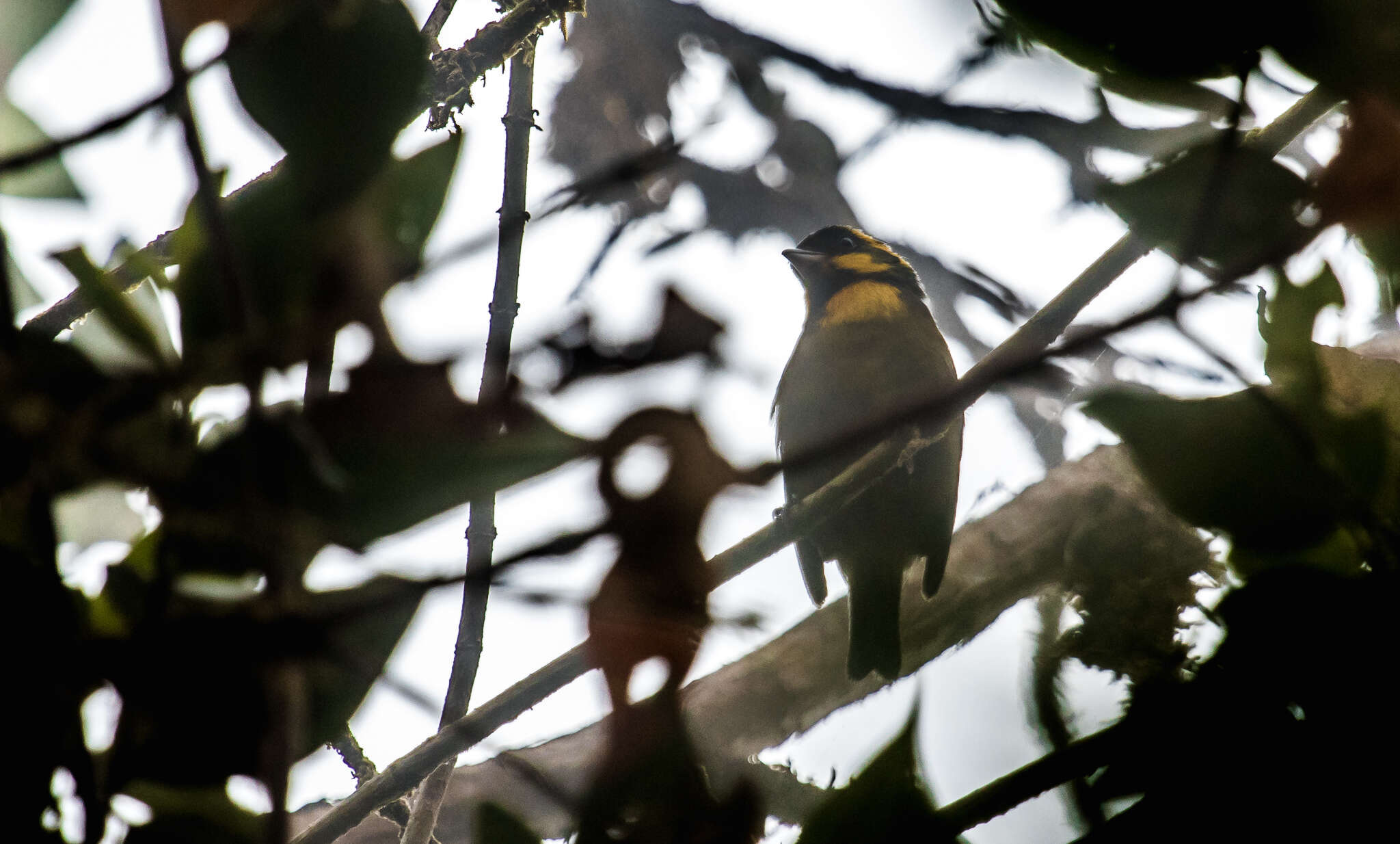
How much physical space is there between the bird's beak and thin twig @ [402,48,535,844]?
9.37 feet

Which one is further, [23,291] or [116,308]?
[23,291]

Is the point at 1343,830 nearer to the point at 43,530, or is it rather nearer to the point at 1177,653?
the point at 1177,653

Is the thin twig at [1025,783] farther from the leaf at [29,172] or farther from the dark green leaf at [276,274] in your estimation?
the leaf at [29,172]

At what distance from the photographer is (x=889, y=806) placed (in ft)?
2.25

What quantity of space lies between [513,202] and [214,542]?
3.73 feet

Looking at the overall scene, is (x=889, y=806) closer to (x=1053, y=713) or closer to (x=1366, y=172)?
(x=1053, y=713)

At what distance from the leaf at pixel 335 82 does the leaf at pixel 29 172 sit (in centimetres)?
29

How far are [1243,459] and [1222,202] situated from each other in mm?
171

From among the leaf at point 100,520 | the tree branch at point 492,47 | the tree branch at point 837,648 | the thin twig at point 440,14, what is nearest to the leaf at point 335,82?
the leaf at point 100,520

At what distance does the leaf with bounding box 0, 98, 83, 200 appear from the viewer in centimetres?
78

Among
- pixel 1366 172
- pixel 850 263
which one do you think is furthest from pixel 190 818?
pixel 850 263

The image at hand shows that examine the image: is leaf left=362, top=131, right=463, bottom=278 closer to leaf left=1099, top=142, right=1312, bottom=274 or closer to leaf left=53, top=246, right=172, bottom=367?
leaf left=53, top=246, right=172, bottom=367

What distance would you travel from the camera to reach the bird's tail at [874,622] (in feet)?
10.3

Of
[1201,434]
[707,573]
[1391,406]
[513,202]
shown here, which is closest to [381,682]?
[707,573]
